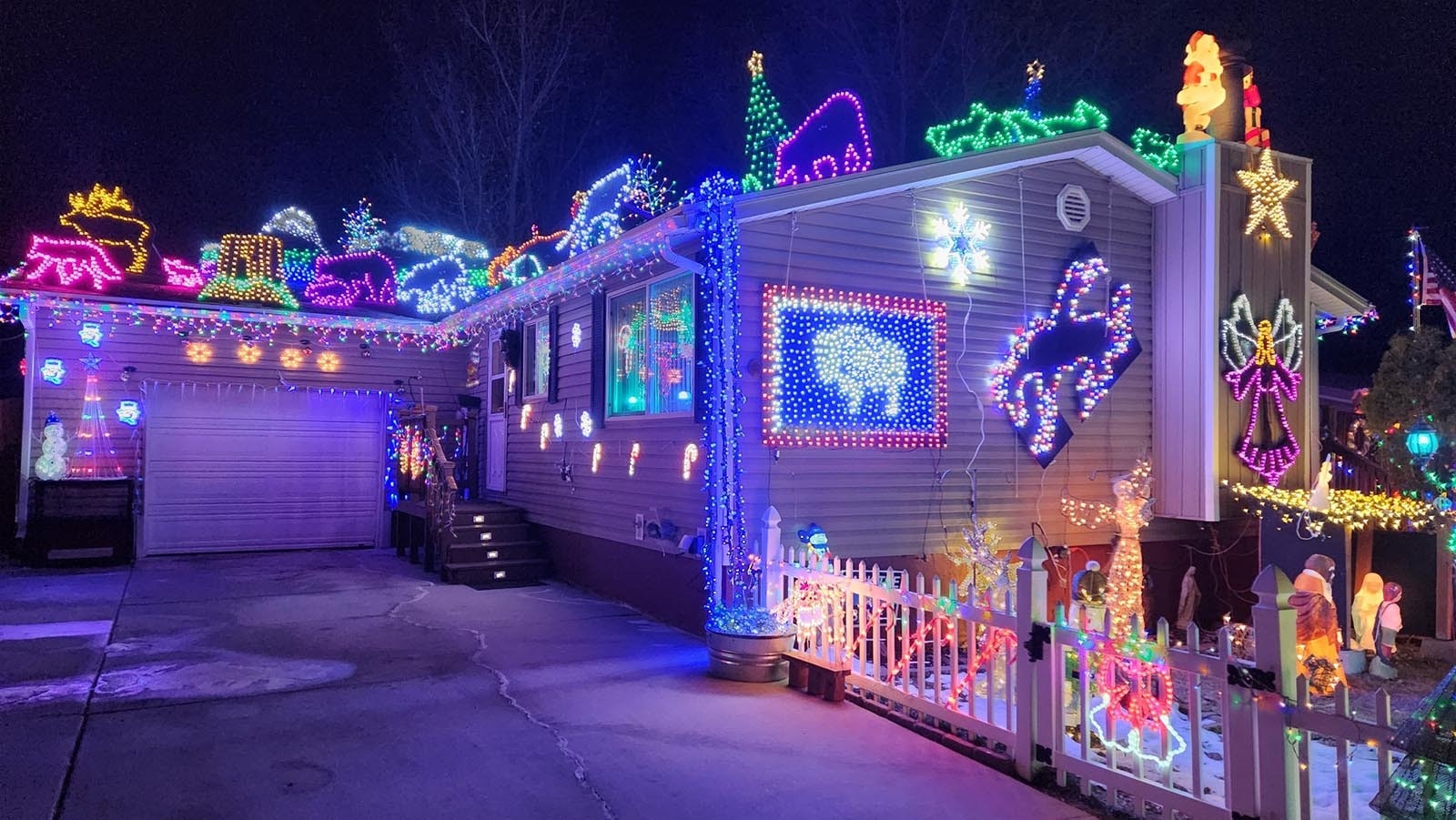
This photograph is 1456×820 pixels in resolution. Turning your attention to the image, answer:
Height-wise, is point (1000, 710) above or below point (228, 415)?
below

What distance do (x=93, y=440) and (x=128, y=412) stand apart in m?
0.58

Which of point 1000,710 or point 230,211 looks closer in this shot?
point 1000,710

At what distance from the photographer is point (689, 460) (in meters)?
8.30

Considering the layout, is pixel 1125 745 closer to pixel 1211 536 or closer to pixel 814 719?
pixel 814 719

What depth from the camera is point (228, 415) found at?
14.1 m

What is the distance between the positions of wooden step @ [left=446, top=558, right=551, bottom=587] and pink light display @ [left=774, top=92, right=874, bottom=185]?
575 centimetres

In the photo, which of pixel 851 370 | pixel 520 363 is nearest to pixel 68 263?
pixel 520 363

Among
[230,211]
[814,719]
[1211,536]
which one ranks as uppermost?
[230,211]

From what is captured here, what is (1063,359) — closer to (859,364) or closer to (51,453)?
(859,364)

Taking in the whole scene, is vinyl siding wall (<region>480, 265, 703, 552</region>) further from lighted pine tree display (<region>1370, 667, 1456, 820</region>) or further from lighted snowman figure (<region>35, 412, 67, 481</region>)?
lighted snowman figure (<region>35, 412, 67, 481</region>)

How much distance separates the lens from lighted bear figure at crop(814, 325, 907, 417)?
812 cm

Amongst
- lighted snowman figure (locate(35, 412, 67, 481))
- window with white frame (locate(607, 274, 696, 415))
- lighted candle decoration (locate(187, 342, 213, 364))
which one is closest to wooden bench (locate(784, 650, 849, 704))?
window with white frame (locate(607, 274, 696, 415))

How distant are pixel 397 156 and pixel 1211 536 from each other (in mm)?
20277

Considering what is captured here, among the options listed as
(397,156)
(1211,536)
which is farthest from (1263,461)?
(397,156)
